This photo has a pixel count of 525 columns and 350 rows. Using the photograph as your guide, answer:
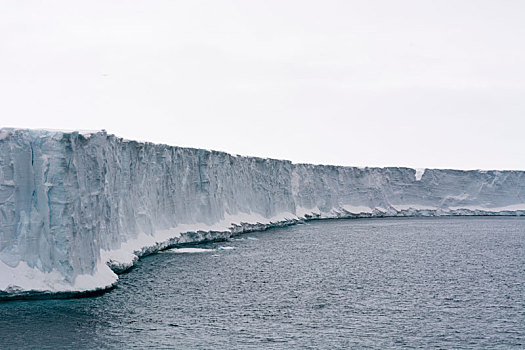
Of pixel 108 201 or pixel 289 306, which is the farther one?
pixel 108 201

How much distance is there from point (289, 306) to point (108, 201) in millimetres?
6568

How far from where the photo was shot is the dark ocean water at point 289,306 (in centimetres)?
1147

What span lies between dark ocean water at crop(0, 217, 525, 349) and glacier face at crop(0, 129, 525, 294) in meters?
0.89

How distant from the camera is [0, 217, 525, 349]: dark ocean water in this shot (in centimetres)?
1147

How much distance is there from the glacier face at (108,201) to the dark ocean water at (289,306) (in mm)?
→ 886

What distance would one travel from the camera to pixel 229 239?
32188 mm

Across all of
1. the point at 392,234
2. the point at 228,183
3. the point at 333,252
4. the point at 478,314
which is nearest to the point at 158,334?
the point at 478,314

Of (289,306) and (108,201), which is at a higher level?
(108,201)

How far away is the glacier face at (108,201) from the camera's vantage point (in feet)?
48.0

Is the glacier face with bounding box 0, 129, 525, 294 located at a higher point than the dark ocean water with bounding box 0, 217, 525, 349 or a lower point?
higher

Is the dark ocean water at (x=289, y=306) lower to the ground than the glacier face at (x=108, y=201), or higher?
lower

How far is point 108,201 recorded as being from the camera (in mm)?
18000

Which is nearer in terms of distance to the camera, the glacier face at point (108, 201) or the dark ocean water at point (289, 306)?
the dark ocean water at point (289, 306)

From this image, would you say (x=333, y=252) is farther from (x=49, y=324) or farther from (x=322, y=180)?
(x=322, y=180)
